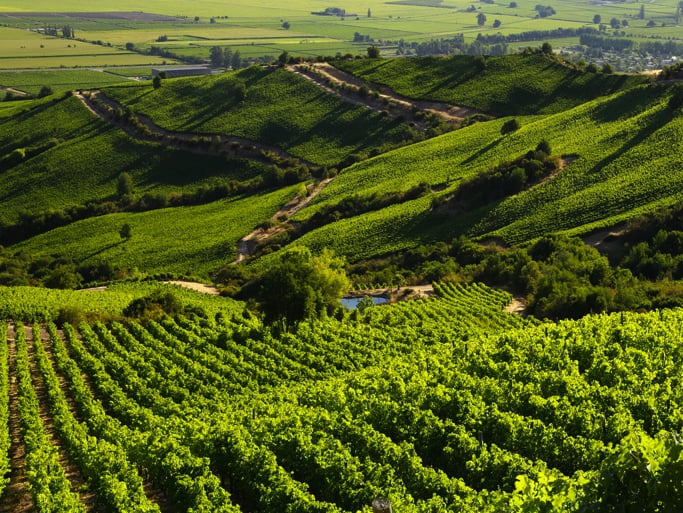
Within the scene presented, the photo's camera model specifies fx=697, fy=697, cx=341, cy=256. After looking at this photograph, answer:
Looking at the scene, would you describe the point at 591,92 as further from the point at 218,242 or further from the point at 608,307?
the point at 608,307

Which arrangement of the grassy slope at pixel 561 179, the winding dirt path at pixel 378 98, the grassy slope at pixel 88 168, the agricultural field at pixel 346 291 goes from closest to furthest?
the agricultural field at pixel 346 291 → the grassy slope at pixel 561 179 → the grassy slope at pixel 88 168 → the winding dirt path at pixel 378 98

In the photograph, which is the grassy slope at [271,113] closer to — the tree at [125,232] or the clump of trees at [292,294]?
the tree at [125,232]

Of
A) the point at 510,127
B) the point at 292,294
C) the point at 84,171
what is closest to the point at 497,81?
the point at 510,127

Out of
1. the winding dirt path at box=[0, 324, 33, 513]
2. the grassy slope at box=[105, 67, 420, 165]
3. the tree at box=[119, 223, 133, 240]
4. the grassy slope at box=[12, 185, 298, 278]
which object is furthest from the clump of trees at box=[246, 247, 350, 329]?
the grassy slope at box=[105, 67, 420, 165]

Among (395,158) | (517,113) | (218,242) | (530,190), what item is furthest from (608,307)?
(517,113)

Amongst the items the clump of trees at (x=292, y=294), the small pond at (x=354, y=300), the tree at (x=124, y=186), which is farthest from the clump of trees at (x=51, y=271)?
→ the clump of trees at (x=292, y=294)

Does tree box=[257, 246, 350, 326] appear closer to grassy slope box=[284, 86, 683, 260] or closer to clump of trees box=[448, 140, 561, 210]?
grassy slope box=[284, 86, 683, 260]
